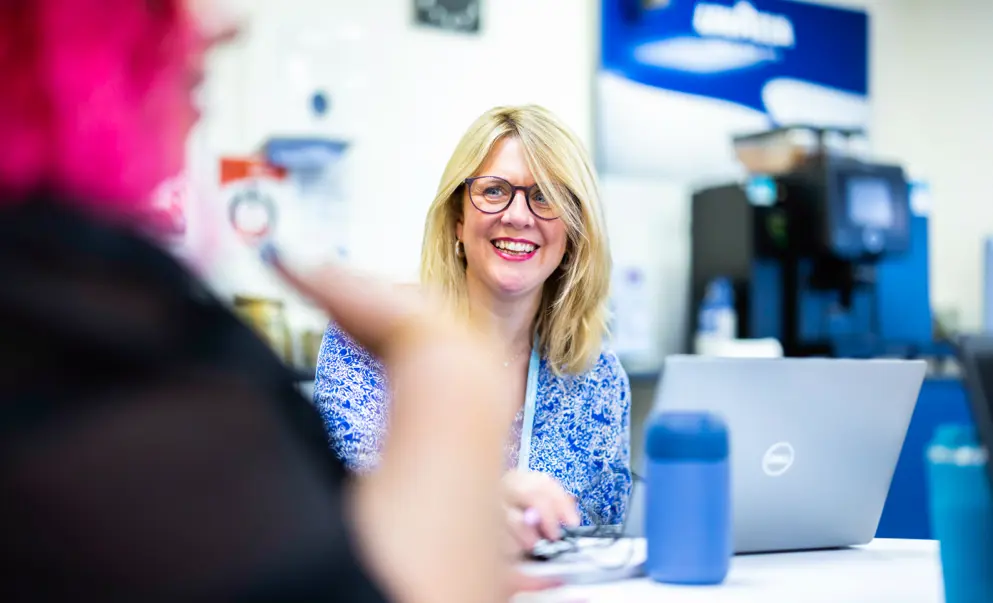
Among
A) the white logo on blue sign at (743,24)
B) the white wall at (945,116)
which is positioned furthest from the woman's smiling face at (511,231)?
the white wall at (945,116)

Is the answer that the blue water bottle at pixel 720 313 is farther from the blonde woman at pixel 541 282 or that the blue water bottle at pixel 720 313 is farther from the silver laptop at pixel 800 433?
the silver laptop at pixel 800 433

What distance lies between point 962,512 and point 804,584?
0.31 metres

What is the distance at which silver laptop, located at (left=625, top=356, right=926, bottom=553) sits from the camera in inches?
51.5

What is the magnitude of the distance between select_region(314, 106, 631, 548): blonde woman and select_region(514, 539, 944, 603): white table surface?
0.54 metres

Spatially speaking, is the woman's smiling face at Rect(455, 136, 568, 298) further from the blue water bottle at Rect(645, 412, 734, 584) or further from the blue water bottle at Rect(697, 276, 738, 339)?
the blue water bottle at Rect(697, 276, 738, 339)

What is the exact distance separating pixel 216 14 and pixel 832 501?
4.12 feet

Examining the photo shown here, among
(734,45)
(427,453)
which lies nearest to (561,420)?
(427,453)

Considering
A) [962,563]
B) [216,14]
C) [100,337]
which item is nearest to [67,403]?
[100,337]

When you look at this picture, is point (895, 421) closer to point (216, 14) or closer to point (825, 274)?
point (216, 14)

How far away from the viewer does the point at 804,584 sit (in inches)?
50.8

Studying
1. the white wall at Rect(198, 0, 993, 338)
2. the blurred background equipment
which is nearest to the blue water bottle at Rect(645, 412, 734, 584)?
the white wall at Rect(198, 0, 993, 338)

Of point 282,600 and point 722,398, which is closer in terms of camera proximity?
point 282,600

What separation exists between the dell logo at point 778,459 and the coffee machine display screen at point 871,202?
2785mm

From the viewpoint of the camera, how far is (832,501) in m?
1.47
